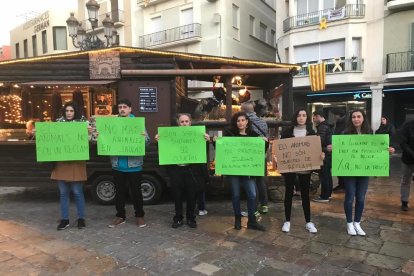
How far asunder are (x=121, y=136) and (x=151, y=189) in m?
1.83

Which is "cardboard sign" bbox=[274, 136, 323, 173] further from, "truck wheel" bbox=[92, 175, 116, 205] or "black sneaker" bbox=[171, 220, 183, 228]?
"truck wheel" bbox=[92, 175, 116, 205]

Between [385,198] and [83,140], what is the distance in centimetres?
587

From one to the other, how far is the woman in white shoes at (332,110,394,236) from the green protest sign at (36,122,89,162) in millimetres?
3685

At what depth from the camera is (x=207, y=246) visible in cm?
455

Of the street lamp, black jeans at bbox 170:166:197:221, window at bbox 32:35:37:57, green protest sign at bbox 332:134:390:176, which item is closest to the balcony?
the street lamp

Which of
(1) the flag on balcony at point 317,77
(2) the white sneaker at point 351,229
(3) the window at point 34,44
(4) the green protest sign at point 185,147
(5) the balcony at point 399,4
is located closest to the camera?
(2) the white sneaker at point 351,229

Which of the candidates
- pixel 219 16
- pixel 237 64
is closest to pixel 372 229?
pixel 237 64

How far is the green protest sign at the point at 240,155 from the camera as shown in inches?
198

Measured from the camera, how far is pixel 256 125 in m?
5.68

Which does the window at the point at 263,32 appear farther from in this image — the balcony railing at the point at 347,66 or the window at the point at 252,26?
the balcony railing at the point at 347,66

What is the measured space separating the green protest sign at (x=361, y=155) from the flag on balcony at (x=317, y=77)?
14.5 metres

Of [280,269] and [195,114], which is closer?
[280,269]

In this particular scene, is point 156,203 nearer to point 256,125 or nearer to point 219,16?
point 256,125

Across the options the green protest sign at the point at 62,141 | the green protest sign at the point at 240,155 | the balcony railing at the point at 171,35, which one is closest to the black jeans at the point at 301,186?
the green protest sign at the point at 240,155
